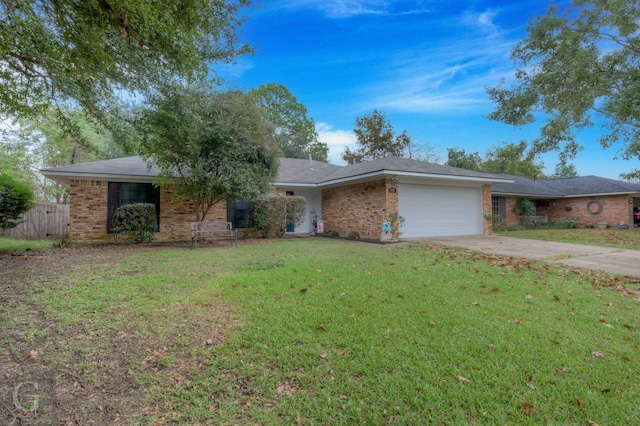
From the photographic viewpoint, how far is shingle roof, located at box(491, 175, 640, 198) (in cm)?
1892

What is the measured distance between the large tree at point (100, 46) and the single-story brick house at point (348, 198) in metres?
3.46

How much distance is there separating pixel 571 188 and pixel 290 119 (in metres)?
23.9

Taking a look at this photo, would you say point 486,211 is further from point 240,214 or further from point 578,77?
point 240,214

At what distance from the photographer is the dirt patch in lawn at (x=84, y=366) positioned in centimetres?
204

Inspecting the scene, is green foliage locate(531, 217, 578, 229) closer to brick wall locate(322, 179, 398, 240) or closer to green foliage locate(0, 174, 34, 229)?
brick wall locate(322, 179, 398, 240)

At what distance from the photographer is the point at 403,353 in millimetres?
2689

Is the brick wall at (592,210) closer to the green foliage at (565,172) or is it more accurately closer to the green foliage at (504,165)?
the green foliage at (504,165)

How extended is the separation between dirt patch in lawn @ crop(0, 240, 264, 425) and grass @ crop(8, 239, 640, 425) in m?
0.03

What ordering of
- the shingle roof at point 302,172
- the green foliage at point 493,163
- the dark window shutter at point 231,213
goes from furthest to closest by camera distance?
the green foliage at point 493,163
the shingle roof at point 302,172
the dark window shutter at point 231,213

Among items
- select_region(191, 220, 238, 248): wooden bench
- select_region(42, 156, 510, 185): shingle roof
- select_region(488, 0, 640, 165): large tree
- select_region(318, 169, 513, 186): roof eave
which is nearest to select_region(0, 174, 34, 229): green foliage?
select_region(42, 156, 510, 185): shingle roof

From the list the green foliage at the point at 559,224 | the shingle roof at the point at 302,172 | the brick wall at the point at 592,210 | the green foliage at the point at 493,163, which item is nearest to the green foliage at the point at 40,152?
the shingle roof at the point at 302,172

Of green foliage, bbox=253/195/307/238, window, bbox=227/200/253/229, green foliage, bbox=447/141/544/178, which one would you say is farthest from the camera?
green foliage, bbox=447/141/544/178

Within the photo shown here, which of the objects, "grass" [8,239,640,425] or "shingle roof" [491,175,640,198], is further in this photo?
"shingle roof" [491,175,640,198]

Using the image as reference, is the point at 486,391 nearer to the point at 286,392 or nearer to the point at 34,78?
the point at 286,392
